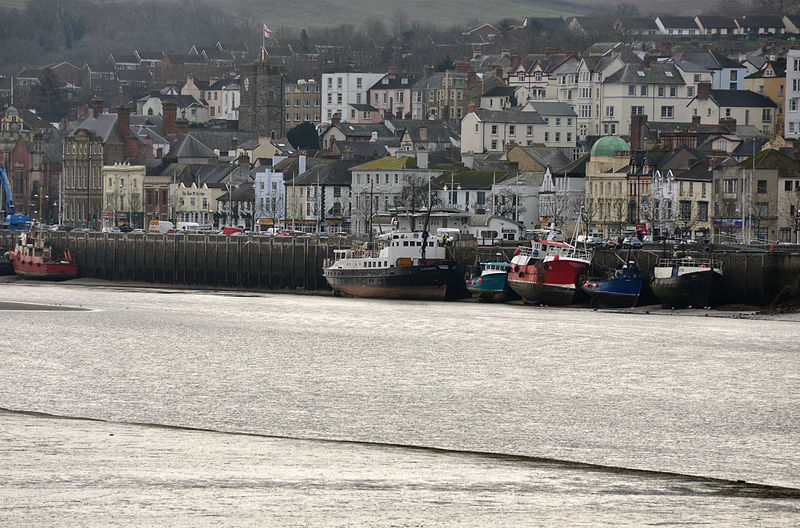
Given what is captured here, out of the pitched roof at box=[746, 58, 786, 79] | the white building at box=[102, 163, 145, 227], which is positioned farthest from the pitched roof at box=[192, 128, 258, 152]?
the pitched roof at box=[746, 58, 786, 79]

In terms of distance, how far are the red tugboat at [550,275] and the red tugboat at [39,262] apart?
4179 centimetres

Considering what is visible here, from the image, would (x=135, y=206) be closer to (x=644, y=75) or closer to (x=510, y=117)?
(x=510, y=117)

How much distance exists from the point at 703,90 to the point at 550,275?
79134 mm

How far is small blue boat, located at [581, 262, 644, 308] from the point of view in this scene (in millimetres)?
83750

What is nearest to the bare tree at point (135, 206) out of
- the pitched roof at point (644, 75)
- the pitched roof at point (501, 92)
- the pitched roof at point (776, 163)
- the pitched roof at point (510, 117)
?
the pitched roof at point (510, 117)

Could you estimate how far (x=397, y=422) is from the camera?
40.6 m

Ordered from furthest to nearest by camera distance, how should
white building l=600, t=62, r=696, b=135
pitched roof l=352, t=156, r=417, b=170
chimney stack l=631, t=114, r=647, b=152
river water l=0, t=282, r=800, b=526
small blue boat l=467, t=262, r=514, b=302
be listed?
white building l=600, t=62, r=696, b=135 → pitched roof l=352, t=156, r=417, b=170 → chimney stack l=631, t=114, r=647, b=152 → small blue boat l=467, t=262, r=514, b=302 → river water l=0, t=282, r=800, b=526

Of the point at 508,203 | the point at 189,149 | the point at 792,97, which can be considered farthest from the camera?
the point at 189,149

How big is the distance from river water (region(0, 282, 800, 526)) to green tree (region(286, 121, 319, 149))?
109m

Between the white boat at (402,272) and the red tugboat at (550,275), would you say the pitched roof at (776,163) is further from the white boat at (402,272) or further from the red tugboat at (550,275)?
the white boat at (402,272)

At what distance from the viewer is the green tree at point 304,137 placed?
182 m

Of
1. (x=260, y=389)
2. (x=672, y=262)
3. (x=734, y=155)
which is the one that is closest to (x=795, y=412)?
(x=260, y=389)

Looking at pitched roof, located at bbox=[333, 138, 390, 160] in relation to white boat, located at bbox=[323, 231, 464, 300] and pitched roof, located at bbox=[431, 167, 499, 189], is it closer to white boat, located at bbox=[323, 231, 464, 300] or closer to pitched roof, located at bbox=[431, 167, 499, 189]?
pitched roof, located at bbox=[431, 167, 499, 189]

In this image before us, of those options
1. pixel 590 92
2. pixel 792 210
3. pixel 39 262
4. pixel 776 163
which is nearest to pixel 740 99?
pixel 590 92
